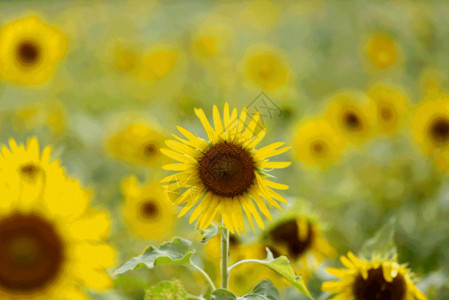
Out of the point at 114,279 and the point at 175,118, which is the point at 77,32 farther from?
the point at 114,279

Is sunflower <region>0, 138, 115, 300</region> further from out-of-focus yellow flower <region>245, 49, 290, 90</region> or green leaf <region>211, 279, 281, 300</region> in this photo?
out-of-focus yellow flower <region>245, 49, 290, 90</region>

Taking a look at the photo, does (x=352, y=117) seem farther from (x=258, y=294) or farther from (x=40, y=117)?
(x=258, y=294)

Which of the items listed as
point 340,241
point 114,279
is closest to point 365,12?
point 340,241

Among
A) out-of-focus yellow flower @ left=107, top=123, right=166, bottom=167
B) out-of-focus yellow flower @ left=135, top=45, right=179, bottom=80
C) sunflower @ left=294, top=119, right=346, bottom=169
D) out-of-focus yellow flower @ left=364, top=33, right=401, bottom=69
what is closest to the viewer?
out-of-focus yellow flower @ left=107, top=123, right=166, bottom=167

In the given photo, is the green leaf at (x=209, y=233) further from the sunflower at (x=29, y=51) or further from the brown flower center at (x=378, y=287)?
the sunflower at (x=29, y=51)

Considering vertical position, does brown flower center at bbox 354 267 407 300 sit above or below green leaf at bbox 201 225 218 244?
below

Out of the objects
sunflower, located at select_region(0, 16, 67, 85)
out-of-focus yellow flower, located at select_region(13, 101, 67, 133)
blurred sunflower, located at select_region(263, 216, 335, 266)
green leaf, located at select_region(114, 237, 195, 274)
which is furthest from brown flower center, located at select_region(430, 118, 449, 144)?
sunflower, located at select_region(0, 16, 67, 85)
